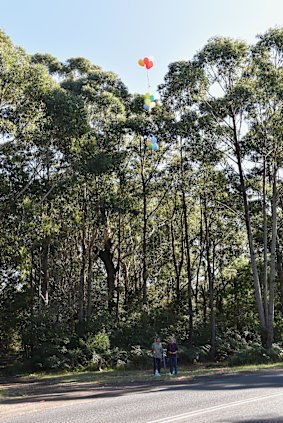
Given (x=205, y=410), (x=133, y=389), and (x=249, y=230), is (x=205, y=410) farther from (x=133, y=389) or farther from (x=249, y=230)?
(x=249, y=230)

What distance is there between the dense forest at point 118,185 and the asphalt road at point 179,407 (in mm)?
7602

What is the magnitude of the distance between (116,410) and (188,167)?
21.0 m

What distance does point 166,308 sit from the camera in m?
31.3

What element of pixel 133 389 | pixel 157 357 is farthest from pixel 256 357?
pixel 133 389

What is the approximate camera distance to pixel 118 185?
97.1 feet

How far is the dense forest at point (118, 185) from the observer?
61.2ft

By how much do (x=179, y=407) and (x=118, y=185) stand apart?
21201mm

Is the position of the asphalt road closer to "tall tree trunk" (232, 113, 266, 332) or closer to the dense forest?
the dense forest

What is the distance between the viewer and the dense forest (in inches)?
734

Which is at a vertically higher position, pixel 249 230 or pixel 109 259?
pixel 109 259

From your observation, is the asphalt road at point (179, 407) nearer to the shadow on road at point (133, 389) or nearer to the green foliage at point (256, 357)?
the shadow on road at point (133, 389)

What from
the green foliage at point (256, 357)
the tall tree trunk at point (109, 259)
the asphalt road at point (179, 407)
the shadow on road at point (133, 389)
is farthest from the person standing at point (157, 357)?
the tall tree trunk at point (109, 259)

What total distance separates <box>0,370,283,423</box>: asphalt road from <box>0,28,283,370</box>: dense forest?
7.60 m

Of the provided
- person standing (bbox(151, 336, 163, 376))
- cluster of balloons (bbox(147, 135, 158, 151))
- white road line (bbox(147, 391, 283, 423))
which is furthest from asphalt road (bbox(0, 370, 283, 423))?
cluster of balloons (bbox(147, 135, 158, 151))
